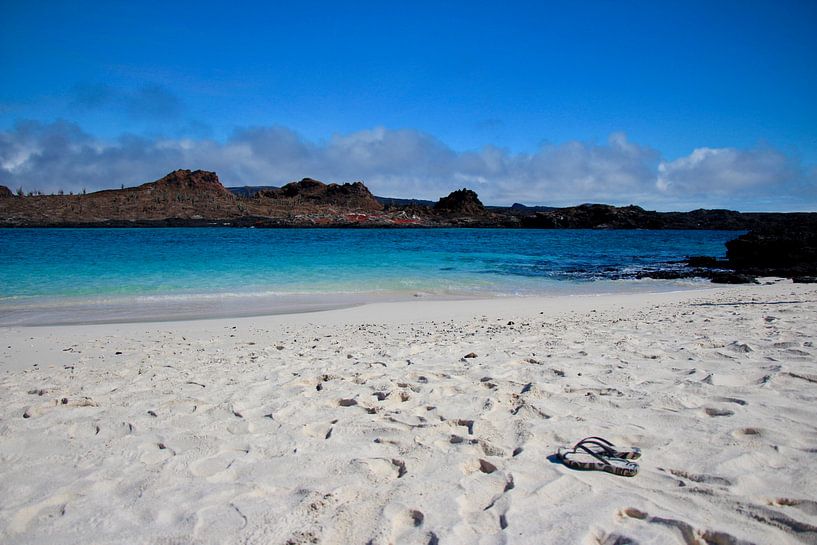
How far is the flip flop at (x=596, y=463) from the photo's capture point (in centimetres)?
274

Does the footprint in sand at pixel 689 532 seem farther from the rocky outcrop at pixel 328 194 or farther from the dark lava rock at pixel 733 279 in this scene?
the rocky outcrop at pixel 328 194

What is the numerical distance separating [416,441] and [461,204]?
94713 millimetres

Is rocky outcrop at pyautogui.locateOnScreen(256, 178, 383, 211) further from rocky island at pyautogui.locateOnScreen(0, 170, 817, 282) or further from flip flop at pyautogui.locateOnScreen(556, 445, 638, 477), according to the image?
flip flop at pyautogui.locateOnScreen(556, 445, 638, 477)

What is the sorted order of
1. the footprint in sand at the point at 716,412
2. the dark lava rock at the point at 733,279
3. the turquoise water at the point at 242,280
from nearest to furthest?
the footprint in sand at the point at 716,412
the turquoise water at the point at 242,280
the dark lava rock at the point at 733,279

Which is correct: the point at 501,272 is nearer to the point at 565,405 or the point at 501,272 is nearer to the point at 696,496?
the point at 565,405

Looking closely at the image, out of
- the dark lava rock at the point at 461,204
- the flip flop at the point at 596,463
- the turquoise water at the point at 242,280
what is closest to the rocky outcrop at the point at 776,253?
the turquoise water at the point at 242,280

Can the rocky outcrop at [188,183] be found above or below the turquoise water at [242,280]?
above

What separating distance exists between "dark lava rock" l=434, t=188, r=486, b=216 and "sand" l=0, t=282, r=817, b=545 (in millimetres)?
87182

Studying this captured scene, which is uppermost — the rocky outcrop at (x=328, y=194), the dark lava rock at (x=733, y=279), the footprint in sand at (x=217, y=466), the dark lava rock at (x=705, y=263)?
the rocky outcrop at (x=328, y=194)

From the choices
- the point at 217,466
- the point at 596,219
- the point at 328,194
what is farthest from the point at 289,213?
the point at 217,466

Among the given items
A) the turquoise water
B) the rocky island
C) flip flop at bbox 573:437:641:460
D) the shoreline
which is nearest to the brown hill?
the rocky island

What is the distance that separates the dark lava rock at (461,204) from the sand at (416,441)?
8718 cm

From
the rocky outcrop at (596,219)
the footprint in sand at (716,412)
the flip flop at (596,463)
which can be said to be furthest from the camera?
the rocky outcrop at (596,219)

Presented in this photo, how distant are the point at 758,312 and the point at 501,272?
11780mm
